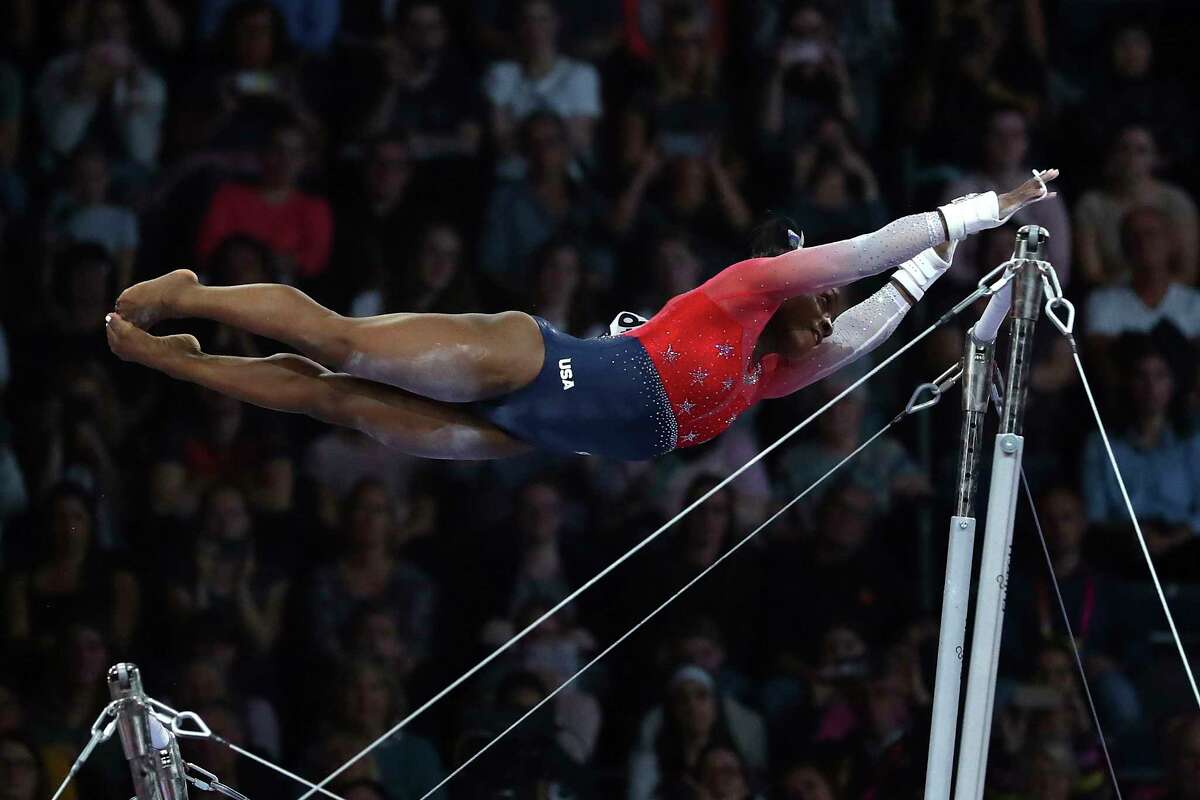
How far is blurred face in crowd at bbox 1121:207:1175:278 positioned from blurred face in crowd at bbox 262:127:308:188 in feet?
9.19

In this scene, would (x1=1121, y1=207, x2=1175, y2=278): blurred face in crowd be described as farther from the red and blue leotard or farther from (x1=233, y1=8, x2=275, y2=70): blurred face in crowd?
(x1=233, y1=8, x2=275, y2=70): blurred face in crowd

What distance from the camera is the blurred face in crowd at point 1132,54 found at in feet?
18.2

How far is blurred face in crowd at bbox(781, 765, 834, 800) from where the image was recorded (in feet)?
15.5

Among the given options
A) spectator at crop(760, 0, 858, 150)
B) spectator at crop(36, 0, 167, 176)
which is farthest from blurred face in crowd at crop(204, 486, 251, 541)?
spectator at crop(760, 0, 858, 150)

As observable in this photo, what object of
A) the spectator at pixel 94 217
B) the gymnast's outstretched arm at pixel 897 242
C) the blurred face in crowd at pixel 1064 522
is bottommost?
the blurred face in crowd at pixel 1064 522

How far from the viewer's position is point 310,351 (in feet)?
10.6

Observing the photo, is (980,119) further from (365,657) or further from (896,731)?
(365,657)

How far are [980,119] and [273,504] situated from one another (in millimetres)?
2693

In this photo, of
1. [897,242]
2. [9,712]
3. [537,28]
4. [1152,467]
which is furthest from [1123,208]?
[9,712]

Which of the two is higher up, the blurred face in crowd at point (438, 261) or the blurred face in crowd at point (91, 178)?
the blurred face in crowd at point (91, 178)

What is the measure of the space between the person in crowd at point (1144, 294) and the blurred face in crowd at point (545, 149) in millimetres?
1835

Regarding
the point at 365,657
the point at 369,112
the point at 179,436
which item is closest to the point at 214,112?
the point at 369,112

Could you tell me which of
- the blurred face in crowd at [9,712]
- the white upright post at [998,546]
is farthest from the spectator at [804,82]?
the blurred face in crowd at [9,712]

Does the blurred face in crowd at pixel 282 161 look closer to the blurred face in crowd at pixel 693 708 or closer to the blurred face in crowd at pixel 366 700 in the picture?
the blurred face in crowd at pixel 366 700
